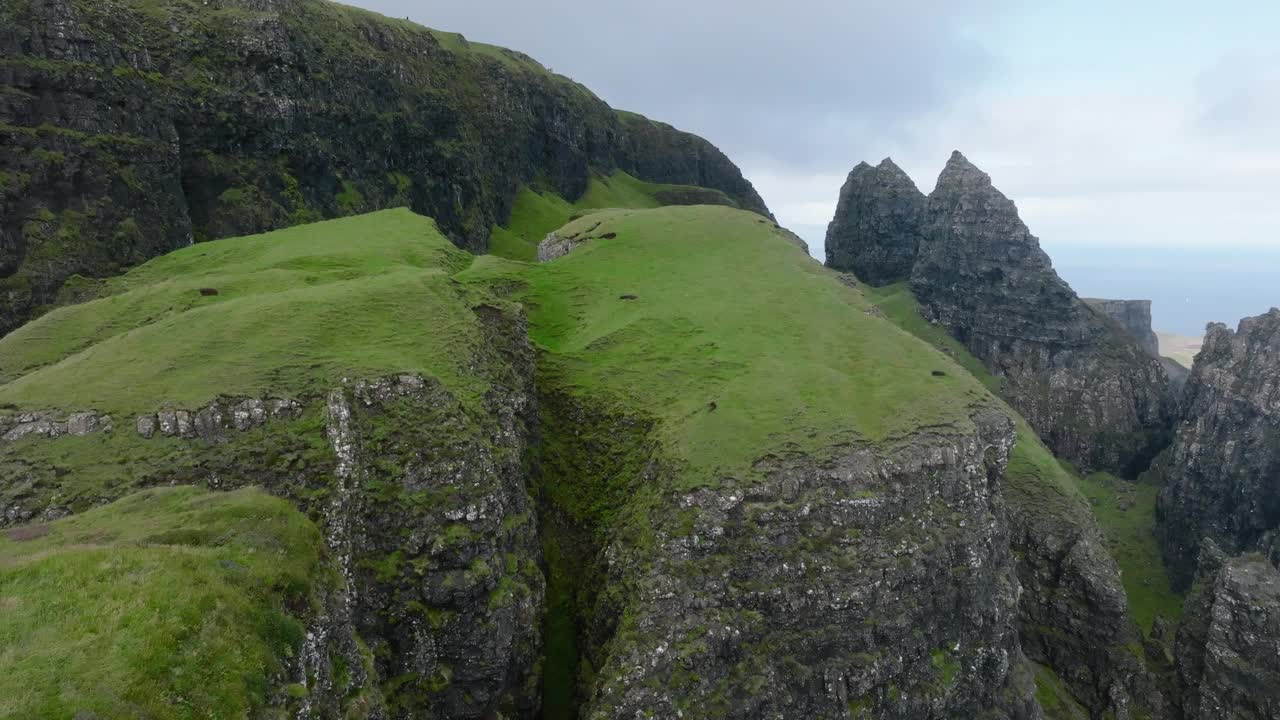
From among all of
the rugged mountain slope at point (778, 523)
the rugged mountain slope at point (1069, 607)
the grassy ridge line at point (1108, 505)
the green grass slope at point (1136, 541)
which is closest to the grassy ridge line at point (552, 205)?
the rugged mountain slope at point (778, 523)

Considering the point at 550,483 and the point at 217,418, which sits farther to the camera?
the point at 550,483

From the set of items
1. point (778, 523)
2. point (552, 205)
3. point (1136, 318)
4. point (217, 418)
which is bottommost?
point (778, 523)

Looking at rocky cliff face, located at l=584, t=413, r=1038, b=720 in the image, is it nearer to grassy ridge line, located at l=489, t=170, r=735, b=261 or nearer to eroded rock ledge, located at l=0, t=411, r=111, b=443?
eroded rock ledge, located at l=0, t=411, r=111, b=443

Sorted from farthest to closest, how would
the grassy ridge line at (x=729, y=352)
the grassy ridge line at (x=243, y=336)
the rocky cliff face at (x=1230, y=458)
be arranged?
the rocky cliff face at (x=1230, y=458) → the grassy ridge line at (x=729, y=352) → the grassy ridge line at (x=243, y=336)

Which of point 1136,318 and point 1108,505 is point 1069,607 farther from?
point 1136,318

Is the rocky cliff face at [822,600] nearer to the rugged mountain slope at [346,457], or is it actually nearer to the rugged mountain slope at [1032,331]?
the rugged mountain slope at [346,457]

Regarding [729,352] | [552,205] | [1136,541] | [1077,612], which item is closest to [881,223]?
[552,205]
